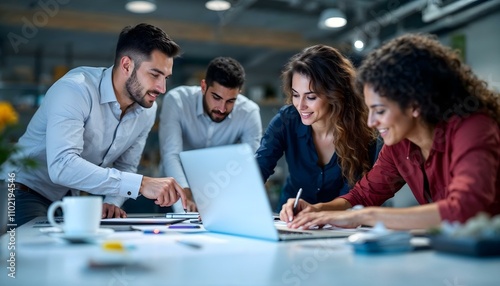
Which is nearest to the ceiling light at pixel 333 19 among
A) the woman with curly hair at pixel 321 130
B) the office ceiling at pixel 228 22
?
the office ceiling at pixel 228 22

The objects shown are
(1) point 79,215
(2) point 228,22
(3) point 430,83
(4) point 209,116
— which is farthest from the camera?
(2) point 228,22

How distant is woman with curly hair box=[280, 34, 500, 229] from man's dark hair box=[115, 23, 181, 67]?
1.07 meters

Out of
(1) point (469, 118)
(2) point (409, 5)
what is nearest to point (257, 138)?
(1) point (469, 118)

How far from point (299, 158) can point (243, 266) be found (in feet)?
4.87

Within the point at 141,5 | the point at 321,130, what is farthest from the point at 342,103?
the point at 141,5

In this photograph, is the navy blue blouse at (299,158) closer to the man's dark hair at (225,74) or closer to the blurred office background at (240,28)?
the man's dark hair at (225,74)

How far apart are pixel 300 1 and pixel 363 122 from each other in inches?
124

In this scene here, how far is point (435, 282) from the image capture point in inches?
31.1

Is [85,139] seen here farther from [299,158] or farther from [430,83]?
[430,83]

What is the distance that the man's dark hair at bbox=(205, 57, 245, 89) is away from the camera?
282 cm

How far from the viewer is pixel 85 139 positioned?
2236mm

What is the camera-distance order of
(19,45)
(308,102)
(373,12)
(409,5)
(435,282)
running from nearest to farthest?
(435,282), (308,102), (409,5), (373,12), (19,45)

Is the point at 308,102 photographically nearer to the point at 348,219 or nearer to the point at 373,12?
the point at 348,219

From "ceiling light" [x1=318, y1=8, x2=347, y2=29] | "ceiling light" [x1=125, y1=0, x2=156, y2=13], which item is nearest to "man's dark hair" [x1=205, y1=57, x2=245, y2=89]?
"ceiling light" [x1=318, y1=8, x2=347, y2=29]
